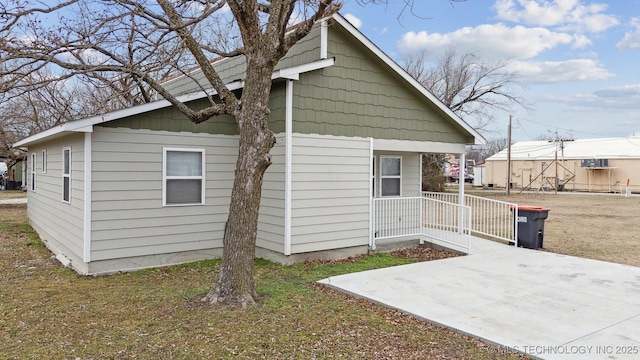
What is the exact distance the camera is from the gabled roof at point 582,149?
1363 inches

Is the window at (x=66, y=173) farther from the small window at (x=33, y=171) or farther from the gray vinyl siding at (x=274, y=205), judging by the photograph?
the small window at (x=33, y=171)

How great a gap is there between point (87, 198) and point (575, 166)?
3858cm

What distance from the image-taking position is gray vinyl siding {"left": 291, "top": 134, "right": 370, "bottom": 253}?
8.11 meters

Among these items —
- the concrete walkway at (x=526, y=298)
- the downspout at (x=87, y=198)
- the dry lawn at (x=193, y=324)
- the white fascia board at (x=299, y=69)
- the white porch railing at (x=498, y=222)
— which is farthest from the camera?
the white porch railing at (x=498, y=222)

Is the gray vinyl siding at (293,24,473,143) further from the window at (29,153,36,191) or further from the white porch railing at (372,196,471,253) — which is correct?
the window at (29,153,36,191)

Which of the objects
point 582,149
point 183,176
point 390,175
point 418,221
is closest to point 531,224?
point 418,221

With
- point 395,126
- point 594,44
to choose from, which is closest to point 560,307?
point 395,126

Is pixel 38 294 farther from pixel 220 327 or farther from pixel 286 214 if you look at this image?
pixel 286 214

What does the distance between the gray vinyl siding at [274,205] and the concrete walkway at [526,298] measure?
166cm

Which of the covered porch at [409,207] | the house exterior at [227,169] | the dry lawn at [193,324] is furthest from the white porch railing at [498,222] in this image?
the dry lawn at [193,324]

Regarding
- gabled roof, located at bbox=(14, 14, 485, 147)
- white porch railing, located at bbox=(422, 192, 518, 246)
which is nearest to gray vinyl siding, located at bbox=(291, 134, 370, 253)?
gabled roof, located at bbox=(14, 14, 485, 147)

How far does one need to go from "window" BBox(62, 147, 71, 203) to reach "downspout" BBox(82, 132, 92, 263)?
56.7 inches

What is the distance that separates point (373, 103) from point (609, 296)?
5.56 meters

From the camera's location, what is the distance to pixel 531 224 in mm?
9836
